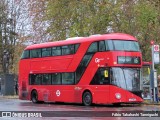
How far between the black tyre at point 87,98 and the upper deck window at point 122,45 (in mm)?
3585

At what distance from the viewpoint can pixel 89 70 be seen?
28.1m

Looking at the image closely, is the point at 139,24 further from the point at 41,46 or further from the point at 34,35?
the point at 34,35

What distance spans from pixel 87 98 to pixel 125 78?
10.6ft

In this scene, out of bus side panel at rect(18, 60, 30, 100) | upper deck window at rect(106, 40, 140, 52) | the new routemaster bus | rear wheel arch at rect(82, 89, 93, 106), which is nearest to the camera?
the new routemaster bus

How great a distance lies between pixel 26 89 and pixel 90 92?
320 inches

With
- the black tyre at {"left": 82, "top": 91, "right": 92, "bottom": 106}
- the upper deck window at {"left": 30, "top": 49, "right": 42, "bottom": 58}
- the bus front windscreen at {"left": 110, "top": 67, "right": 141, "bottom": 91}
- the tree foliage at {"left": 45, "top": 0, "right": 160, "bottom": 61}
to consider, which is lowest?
the black tyre at {"left": 82, "top": 91, "right": 92, "bottom": 106}

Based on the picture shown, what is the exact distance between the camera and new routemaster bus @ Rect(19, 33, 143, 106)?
1048 inches

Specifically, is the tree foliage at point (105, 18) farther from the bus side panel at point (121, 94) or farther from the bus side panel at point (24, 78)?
the bus side panel at point (121, 94)

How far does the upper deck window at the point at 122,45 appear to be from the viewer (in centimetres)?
2677

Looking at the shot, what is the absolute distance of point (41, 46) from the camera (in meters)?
32.5

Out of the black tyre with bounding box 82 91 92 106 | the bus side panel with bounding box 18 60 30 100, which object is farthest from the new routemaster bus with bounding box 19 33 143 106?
the bus side panel with bounding box 18 60 30 100

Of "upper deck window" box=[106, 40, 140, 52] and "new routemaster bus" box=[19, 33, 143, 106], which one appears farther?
"upper deck window" box=[106, 40, 140, 52]

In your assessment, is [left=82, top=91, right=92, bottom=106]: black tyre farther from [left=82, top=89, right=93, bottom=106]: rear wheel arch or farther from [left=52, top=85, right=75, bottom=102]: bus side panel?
[left=52, top=85, right=75, bottom=102]: bus side panel

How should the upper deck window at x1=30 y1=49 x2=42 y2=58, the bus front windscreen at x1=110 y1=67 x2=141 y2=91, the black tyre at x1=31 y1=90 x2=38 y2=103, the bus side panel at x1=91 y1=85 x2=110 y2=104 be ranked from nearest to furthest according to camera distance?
1. the bus front windscreen at x1=110 y1=67 x2=141 y2=91
2. the bus side panel at x1=91 y1=85 x2=110 y2=104
3. the upper deck window at x1=30 y1=49 x2=42 y2=58
4. the black tyre at x1=31 y1=90 x2=38 y2=103
